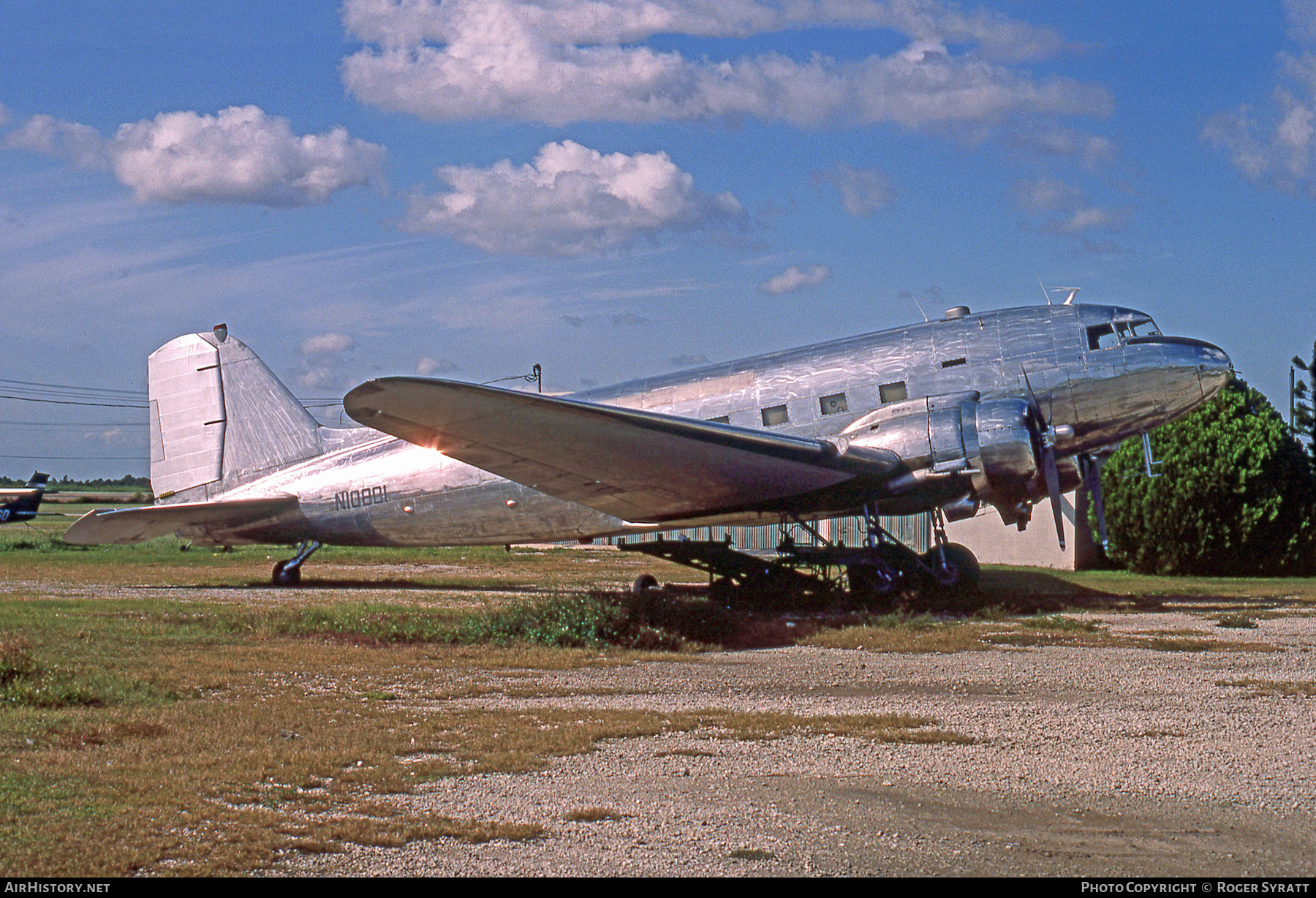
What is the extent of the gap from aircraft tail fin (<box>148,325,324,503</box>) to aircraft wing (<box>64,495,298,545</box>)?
0.73 metres

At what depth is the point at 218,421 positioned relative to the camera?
2009cm

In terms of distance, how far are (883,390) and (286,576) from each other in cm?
1170

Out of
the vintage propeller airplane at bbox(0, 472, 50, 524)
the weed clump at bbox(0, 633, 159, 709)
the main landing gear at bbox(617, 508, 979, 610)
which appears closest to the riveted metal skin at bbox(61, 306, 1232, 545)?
the main landing gear at bbox(617, 508, 979, 610)

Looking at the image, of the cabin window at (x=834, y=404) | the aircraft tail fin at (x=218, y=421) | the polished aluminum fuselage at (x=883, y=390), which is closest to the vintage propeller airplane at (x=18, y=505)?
the aircraft tail fin at (x=218, y=421)

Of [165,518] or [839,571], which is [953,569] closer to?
[839,571]

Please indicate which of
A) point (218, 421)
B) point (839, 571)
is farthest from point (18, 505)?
point (839, 571)

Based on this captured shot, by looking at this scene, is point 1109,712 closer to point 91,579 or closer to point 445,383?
point 445,383

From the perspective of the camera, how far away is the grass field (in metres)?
4.94

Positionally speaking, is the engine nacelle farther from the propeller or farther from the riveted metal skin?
the propeller

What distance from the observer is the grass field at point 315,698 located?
16.2 feet

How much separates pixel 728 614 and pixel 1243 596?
10.8 metres

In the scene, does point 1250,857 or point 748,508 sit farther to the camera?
point 748,508

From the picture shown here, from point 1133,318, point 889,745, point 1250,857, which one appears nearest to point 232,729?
point 889,745

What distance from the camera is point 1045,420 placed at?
1508cm
